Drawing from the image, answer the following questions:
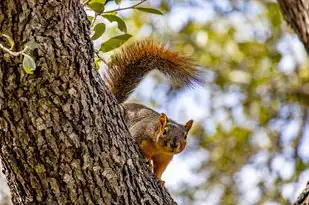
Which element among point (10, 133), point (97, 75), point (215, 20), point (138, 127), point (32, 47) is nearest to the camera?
point (32, 47)

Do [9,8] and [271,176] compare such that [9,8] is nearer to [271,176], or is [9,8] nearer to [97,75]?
[97,75]

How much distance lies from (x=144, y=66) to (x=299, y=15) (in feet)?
2.45

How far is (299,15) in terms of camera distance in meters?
3.46

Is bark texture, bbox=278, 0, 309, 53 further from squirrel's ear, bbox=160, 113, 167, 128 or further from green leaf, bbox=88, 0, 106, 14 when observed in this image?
green leaf, bbox=88, 0, 106, 14

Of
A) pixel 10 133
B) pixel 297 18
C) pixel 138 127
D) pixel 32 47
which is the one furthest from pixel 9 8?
pixel 297 18

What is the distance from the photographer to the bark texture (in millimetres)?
3439

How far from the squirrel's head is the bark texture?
0.71 meters

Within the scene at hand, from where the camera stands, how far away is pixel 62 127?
234 centimetres

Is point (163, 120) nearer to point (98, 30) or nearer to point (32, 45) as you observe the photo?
point (98, 30)

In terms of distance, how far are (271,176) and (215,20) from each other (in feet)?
5.75

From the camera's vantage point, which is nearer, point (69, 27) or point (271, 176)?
point (69, 27)

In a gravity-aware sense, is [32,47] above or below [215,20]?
below

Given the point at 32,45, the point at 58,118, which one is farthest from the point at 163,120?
the point at 32,45

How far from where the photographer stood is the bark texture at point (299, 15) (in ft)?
11.3
